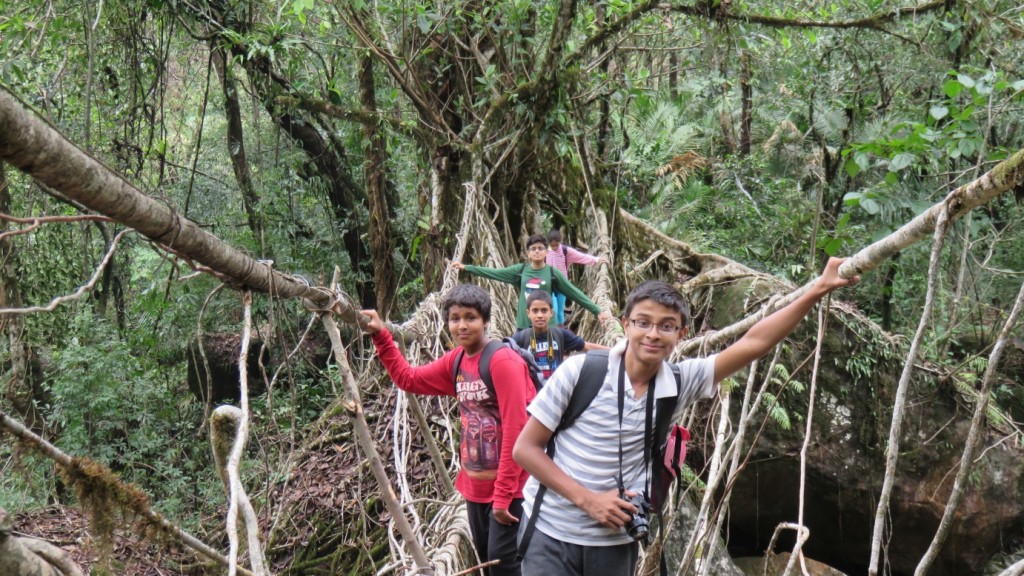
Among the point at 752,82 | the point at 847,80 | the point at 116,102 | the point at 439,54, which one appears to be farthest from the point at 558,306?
the point at 752,82

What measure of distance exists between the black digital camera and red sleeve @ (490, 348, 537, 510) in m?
0.49

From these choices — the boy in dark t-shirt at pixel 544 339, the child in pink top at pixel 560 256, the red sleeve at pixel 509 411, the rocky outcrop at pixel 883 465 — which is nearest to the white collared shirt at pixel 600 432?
the red sleeve at pixel 509 411

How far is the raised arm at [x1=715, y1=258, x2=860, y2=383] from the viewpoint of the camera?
1.33 meters

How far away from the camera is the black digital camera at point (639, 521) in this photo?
52.6 inches

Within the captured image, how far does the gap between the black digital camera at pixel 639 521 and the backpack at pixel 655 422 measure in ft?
0.13

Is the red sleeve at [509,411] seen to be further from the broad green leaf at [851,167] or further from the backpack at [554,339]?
the broad green leaf at [851,167]

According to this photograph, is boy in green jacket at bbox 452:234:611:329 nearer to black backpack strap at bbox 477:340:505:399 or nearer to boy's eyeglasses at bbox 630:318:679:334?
black backpack strap at bbox 477:340:505:399

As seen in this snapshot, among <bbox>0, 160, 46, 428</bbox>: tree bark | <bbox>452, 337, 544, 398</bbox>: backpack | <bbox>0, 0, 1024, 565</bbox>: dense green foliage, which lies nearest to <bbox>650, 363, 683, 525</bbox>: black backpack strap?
<bbox>452, 337, 544, 398</bbox>: backpack

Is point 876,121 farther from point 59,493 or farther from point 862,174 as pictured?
point 59,493

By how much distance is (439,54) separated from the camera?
16.8 ft

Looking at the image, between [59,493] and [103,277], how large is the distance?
1.56 m

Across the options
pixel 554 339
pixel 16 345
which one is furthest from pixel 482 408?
pixel 16 345

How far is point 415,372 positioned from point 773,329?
101cm

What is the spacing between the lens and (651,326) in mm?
1345
